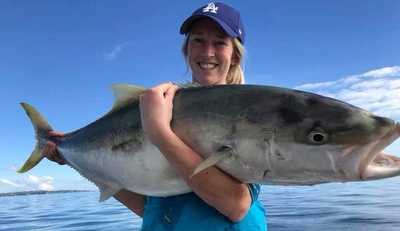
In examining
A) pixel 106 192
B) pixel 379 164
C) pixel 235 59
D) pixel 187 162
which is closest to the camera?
pixel 379 164

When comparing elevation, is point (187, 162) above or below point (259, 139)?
below

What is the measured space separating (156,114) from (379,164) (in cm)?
147

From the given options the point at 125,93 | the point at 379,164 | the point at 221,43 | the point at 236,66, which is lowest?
the point at 379,164

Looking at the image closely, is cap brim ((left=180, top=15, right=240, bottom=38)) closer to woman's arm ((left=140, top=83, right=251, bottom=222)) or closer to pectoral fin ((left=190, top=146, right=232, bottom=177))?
woman's arm ((left=140, top=83, right=251, bottom=222))

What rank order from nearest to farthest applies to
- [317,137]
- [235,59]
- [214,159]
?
[317,137]
[214,159]
[235,59]

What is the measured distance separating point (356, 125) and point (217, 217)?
50.7 inches

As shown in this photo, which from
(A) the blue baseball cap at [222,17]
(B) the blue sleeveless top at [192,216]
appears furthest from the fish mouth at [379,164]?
(A) the blue baseball cap at [222,17]

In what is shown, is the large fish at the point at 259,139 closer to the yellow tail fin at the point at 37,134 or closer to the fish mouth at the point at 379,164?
the fish mouth at the point at 379,164

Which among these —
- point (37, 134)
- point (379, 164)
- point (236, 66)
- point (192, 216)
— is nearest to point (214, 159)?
point (192, 216)

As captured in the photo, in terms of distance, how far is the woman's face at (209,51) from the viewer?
4.14 m

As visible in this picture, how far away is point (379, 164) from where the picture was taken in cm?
263

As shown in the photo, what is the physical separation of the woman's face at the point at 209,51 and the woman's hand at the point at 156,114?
91cm

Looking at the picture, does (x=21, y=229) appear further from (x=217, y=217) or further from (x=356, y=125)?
(x=356, y=125)

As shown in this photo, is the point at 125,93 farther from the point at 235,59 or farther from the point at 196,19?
the point at 235,59
